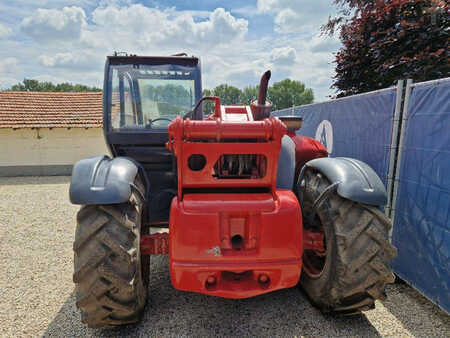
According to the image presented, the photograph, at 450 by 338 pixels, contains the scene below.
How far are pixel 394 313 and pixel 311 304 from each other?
759mm

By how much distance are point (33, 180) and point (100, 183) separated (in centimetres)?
968

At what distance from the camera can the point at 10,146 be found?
10.5 metres

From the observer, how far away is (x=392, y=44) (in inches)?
247

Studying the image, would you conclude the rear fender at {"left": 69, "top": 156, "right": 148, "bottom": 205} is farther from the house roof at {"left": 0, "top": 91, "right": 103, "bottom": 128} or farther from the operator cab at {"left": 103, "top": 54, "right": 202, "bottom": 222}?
the house roof at {"left": 0, "top": 91, "right": 103, "bottom": 128}

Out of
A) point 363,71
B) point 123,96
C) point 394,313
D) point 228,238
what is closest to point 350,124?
point 394,313

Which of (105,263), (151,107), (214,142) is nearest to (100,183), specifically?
(105,263)

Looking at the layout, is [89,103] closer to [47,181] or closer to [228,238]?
[47,181]

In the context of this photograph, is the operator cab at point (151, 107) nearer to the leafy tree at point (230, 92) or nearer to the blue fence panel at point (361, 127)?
the blue fence panel at point (361, 127)

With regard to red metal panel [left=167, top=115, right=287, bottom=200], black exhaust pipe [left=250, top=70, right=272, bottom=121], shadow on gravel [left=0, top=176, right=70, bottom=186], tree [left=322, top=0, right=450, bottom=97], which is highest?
tree [left=322, top=0, right=450, bottom=97]

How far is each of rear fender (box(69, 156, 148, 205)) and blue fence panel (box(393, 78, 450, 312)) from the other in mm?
2750

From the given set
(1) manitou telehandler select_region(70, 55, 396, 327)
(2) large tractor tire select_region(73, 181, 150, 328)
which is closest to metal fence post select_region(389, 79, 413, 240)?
(1) manitou telehandler select_region(70, 55, 396, 327)

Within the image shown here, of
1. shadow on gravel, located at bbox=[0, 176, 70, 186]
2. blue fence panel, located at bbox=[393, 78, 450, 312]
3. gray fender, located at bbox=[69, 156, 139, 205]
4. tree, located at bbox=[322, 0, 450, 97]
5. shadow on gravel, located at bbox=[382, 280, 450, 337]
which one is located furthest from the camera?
shadow on gravel, located at bbox=[0, 176, 70, 186]

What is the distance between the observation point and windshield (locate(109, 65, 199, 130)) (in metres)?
3.28

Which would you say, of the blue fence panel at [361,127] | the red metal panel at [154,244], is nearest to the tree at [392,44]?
the blue fence panel at [361,127]
